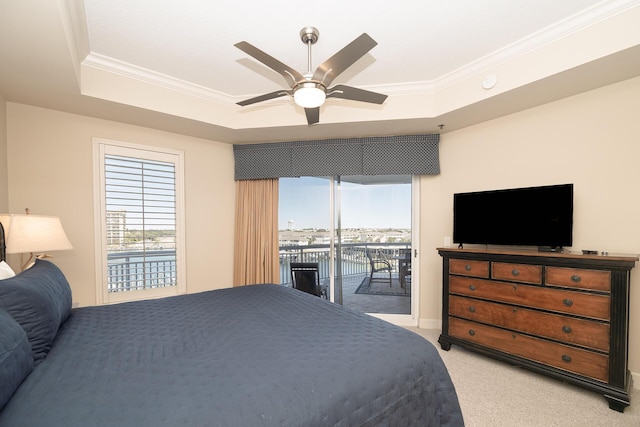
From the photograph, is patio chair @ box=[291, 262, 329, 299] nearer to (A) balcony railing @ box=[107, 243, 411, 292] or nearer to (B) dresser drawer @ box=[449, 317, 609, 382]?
(A) balcony railing @ box=[107, 243, 411, 292]

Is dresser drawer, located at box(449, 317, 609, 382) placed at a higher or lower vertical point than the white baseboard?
higher

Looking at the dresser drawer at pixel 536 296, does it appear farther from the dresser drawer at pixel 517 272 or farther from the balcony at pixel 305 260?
the balcony at pixel 305 260

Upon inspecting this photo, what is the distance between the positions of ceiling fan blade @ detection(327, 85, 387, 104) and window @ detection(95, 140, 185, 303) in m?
2.40

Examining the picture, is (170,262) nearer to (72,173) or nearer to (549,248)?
(72,173)

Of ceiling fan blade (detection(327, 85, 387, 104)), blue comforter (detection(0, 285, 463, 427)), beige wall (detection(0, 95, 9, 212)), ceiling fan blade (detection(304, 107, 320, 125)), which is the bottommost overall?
blue comforter (detection(0, 285, 463, 427))

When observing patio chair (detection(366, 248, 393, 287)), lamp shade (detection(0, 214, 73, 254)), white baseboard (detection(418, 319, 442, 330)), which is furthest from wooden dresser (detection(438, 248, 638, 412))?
lamp shade (detection(0, 214, 73, 254))

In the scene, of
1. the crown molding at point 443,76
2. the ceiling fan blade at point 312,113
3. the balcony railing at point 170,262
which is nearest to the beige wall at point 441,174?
the balcony railing at point 170,262

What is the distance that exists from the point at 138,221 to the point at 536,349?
422 cm

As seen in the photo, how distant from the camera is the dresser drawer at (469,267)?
268cm

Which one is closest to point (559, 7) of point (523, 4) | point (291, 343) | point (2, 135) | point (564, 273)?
point (523, 4)

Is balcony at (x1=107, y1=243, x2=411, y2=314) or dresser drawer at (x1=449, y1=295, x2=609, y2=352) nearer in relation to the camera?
dresser drawer at (x1=449, y1=295, x2=609, y2=352)

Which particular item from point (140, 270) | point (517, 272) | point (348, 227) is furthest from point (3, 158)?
point (517, 272)

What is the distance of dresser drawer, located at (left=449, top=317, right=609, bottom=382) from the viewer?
6.88ft

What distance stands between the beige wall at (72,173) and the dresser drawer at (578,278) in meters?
3.80
